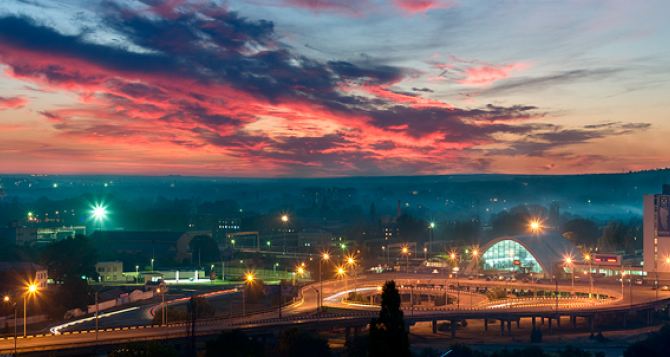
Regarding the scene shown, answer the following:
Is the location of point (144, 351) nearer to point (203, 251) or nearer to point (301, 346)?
point (301, 346)

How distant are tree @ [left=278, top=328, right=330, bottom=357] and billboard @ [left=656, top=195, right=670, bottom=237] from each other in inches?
2682

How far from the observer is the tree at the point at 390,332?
122 ft

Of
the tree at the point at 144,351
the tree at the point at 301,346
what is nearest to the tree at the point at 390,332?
the tree at the point at 144,351

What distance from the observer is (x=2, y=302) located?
80.3m

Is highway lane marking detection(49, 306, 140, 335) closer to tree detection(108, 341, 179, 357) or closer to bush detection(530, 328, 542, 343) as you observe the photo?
tree detection(108, 341, 179, 357)

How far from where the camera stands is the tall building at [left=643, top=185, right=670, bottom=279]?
111312 millimetres

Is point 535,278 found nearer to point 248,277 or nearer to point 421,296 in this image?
point 421,296

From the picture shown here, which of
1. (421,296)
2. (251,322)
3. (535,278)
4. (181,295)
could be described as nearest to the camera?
(251,322)

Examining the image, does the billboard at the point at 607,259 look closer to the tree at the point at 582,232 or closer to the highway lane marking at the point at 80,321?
the tree at the point at 582,232

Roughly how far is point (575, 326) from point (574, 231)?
106m

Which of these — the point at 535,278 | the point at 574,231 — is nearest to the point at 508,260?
the point at 535,278

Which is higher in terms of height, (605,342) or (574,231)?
(574,231)

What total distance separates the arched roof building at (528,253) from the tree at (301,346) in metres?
66.7

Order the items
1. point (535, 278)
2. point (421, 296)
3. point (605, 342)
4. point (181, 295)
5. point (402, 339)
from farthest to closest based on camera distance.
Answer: point (535, 278)
point (421, 296)
point (181, 295)
point (605, 342)
point (402, 339)
